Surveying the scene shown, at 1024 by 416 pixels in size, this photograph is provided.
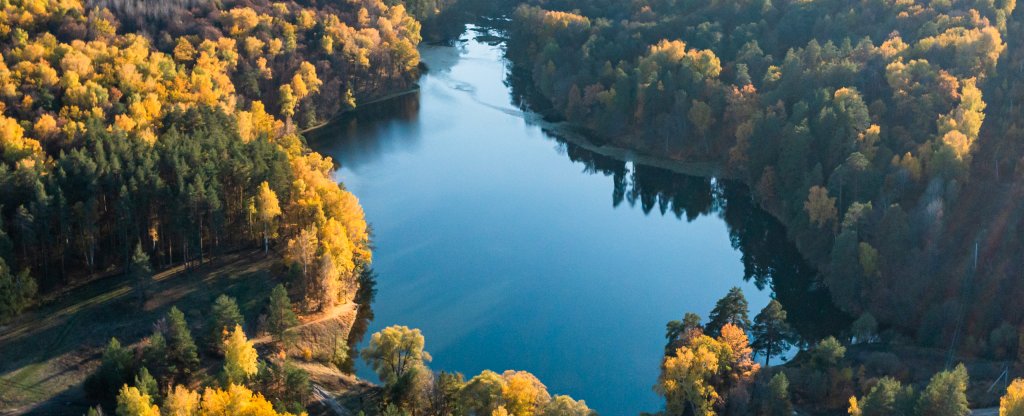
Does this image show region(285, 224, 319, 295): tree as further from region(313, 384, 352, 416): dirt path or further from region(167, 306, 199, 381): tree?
region(167, 306, 199, 381): tree

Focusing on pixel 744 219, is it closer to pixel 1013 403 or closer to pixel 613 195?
pixel 613 195

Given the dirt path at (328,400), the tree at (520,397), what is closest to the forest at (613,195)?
the tree at (520,397)

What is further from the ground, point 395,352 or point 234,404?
point 395,352

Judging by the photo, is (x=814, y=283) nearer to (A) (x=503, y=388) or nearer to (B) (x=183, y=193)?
(A) (x=503, y=388)

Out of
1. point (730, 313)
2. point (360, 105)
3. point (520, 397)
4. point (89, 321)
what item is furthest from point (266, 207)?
point (360, 105)

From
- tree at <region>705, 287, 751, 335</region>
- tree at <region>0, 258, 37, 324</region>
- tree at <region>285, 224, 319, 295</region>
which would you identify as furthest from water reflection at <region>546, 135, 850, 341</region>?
tree at <region>0, 258, 37, 324</region>

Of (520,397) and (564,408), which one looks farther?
(520,397)

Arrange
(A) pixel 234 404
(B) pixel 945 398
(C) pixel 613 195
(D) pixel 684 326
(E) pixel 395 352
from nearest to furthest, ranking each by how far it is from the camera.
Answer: (A) pixel 234 404 → (B) pixel 945 398 → (E) pixel 395 352 → (D) pixel 684 326 → (C) pixel 613 195
